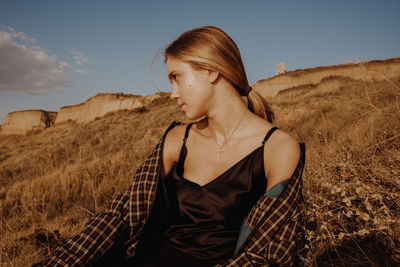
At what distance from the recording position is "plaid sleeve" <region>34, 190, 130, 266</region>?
127cm

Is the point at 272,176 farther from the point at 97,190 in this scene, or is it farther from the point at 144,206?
the point at 97,190

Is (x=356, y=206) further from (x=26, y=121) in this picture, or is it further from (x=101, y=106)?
(x=26, y=121)

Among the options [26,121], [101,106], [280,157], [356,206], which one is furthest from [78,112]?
[280,157]

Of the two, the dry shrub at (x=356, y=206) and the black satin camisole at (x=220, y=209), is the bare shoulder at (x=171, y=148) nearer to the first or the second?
the black satin camisole at (x=220, y=209)

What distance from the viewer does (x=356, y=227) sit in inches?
79.6

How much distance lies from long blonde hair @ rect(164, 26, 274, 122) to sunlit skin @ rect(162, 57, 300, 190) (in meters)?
0.05

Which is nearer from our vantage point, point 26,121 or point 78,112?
point 78,112

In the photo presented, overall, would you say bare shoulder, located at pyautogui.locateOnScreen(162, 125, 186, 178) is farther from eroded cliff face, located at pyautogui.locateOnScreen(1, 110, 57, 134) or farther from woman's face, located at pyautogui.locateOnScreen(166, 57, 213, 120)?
eroded cliff face, located at pyautogui.locateOnScreen(1, 110, 57, 134)

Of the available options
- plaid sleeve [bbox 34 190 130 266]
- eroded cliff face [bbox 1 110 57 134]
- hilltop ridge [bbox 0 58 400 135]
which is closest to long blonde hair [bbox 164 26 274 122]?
plaid sleeve [bbox 34 190 130 266]

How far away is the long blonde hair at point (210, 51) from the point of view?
4.94 ft

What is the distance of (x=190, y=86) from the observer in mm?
1564

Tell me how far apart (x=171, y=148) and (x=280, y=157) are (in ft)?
2.49

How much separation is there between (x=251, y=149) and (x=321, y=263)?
106 centimetres

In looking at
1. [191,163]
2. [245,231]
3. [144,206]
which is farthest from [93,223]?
[245,231]
